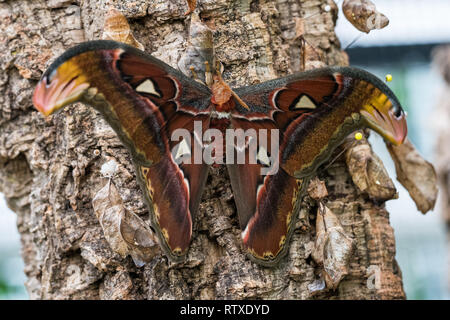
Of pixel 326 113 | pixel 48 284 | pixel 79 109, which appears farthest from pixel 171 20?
pixel 48 284

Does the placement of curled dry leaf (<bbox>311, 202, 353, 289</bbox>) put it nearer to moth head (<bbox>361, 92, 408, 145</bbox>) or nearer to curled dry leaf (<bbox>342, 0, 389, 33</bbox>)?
moth head (<bbox>361, 92, 408, 145</bbox>)

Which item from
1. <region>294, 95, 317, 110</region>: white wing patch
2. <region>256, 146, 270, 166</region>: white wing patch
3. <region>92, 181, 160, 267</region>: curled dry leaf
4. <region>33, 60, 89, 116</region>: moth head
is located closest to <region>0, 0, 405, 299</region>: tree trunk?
<region>92, 181, 160, 267</region>: curled dry leaf

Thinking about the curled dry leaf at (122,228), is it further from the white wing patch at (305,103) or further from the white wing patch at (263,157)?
the white wing patch at (305,103)

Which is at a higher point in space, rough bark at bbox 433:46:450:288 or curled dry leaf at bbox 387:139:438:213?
rough bark at bbox 433:46:450:288

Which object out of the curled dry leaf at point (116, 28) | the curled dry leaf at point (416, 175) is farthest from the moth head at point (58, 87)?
the curled dry leaf at point (416, 175)

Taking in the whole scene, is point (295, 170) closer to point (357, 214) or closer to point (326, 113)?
point (326, 113)

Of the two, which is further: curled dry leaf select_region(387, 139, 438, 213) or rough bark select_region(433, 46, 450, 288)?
rough bark select_region(433, 46, 450, 288)
